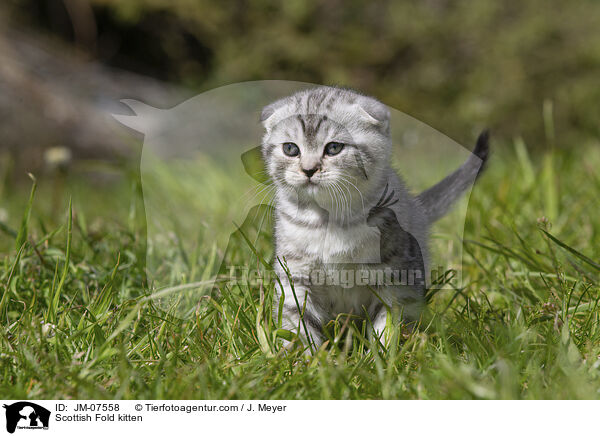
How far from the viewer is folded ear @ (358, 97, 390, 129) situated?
1.28 meters

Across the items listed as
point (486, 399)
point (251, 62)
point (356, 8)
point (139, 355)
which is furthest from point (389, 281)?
point (356, 8)

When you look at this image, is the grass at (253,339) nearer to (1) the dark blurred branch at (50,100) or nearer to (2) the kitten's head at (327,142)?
(2) the kitten's head at (327,142)

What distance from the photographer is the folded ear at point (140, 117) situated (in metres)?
1.28

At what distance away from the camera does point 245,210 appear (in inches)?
56.8

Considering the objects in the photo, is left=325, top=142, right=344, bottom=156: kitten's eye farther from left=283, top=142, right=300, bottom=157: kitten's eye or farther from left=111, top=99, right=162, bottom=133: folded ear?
left=111, top=99, right=162, bottom=133: folded ear

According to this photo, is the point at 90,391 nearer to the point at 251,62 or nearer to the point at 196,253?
the point at 196,253

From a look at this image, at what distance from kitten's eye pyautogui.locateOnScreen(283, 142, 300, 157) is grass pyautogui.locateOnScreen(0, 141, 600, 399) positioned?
0.73 ft

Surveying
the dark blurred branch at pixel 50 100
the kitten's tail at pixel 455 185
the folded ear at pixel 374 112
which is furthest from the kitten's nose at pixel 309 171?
the dark blurred branch at pixel 50 100

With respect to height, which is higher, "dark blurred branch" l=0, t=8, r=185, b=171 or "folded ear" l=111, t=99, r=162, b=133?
"dark blurred branch" l=0, t=8, r=185, b=171

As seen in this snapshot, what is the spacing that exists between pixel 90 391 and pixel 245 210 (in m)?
0.58
